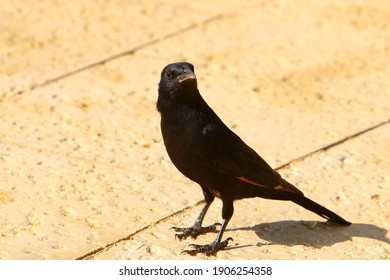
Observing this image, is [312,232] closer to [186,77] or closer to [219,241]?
[219,241]

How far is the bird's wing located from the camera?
5.48m

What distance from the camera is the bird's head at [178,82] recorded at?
548cm

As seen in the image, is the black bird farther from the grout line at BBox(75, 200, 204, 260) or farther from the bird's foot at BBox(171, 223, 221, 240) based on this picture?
the grout line at BBox(75, 200, 204, 260)

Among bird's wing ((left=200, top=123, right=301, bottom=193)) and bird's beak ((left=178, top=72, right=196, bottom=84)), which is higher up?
bird's beak ((left=178, top=72, right=196, bottom=84))

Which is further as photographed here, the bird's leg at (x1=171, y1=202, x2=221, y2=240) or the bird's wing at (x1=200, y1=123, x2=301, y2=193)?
the bird's leg at (x1=171, y1=202, x2=221, y2=240)

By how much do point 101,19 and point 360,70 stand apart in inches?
111


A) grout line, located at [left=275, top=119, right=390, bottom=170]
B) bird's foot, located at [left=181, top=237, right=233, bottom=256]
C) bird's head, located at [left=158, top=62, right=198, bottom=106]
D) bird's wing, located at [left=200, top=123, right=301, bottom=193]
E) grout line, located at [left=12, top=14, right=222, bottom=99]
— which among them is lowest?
grout line, located at [left=275, top=119, right=390, bottom=170]

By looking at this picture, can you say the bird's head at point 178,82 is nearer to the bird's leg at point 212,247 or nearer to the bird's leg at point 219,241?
the bird's leg at point 219,241

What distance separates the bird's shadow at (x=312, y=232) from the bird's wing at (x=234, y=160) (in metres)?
0.32

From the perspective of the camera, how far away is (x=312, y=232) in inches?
234

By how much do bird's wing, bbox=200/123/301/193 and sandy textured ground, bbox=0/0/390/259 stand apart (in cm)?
41

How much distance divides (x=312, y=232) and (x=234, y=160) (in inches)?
31.0

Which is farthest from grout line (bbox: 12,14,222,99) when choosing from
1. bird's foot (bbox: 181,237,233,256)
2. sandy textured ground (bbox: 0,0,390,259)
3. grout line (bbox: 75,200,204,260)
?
bird's foot (bbox: 181,237,233,256)

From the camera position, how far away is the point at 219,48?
9.28 metres
